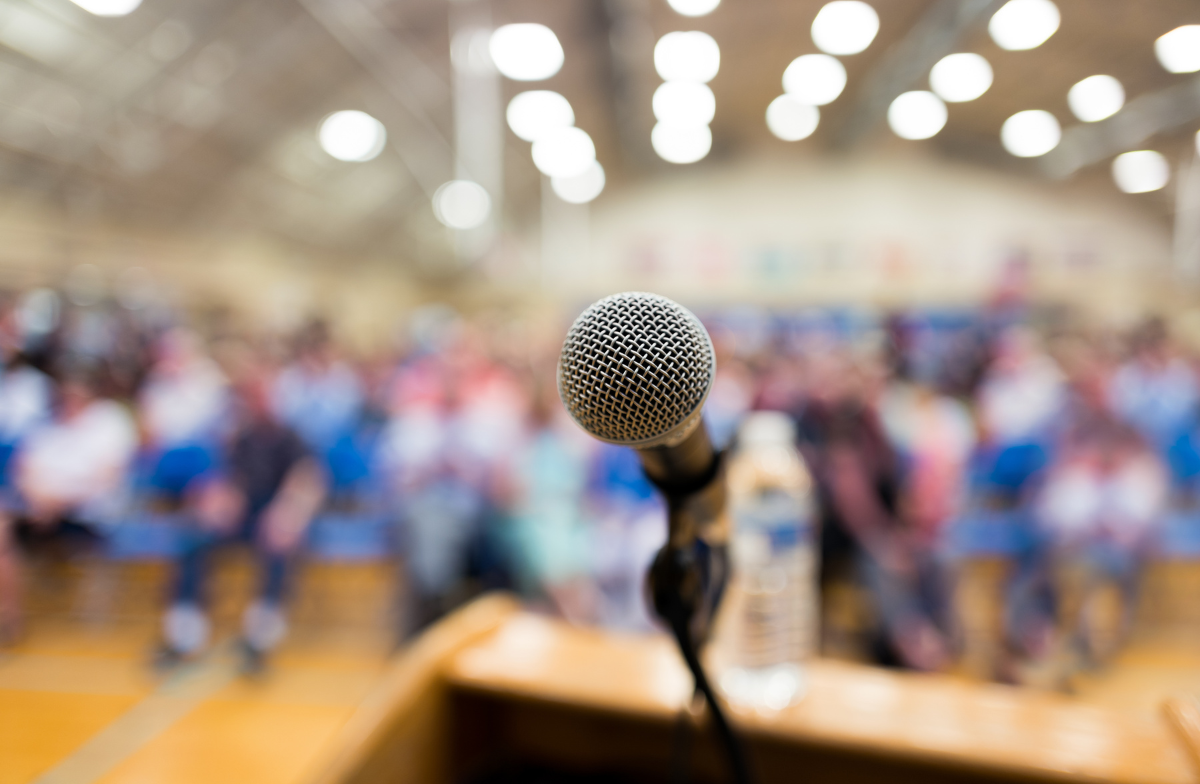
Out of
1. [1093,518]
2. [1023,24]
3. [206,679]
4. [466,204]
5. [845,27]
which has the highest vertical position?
[845,27]

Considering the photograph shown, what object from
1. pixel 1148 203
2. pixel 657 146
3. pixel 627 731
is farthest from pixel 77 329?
pixel 1148 203

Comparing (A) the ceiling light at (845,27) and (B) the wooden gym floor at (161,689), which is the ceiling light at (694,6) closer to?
(A) the ceiling light at (845,27)

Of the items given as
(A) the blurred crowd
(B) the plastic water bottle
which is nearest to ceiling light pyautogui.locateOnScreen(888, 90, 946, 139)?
(A) the blurred crowd

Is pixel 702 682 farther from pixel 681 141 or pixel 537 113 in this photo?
pixel 681 141

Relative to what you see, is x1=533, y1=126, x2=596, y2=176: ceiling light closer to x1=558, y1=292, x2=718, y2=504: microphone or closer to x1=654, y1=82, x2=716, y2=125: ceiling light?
x1=654, y1=82, x2=716, y2=125: ceiling light

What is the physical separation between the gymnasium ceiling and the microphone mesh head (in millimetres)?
2349

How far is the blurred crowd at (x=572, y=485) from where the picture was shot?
2.64 m

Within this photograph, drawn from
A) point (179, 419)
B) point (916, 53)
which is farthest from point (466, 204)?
point (916, 53)

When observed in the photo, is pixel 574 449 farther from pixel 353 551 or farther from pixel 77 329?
pixel 77 329

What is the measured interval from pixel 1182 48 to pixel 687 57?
454 centimetres

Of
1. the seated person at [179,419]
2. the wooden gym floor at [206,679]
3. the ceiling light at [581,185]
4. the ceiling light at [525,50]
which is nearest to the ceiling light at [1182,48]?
the wooden gym floor at [206,679]

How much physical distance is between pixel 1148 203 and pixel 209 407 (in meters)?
8.46

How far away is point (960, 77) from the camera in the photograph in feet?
17.6

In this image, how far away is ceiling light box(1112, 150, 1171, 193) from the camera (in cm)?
393
